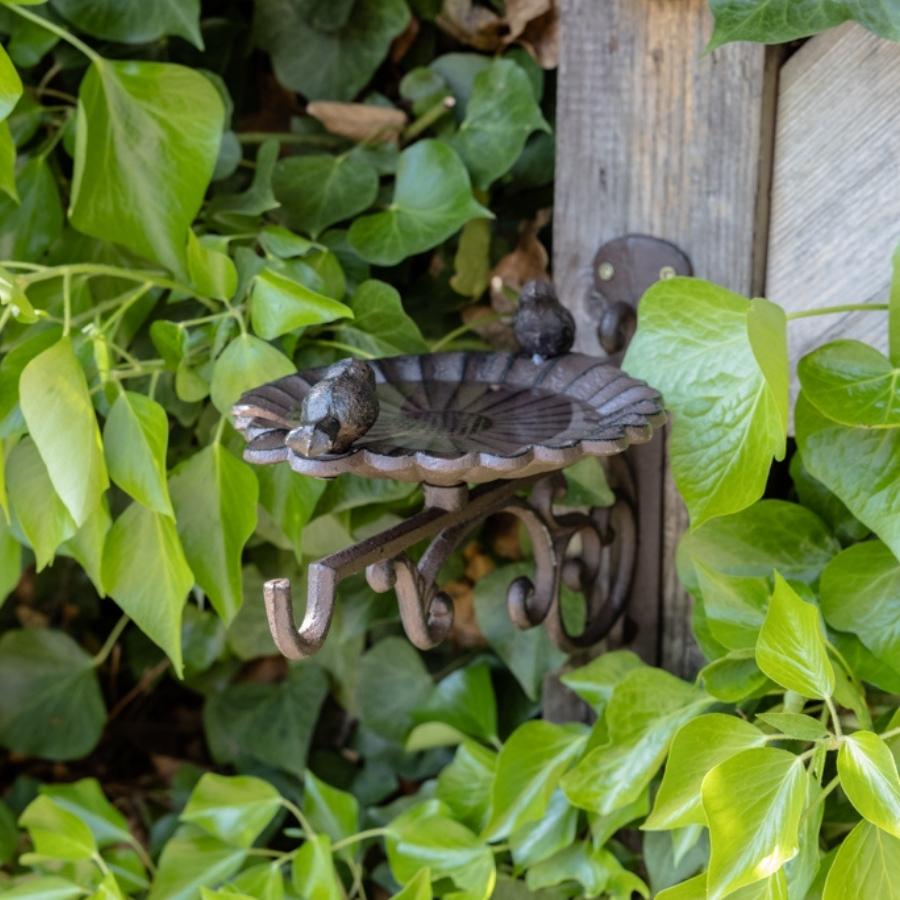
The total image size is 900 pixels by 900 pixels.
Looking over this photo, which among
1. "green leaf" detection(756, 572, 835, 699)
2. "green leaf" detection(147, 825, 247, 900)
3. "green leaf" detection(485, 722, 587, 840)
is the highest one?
"green leaf" detection(756, 572, 835, 699)

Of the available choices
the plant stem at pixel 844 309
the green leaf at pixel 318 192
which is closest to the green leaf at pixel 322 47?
the green leaf at pixel 318 192

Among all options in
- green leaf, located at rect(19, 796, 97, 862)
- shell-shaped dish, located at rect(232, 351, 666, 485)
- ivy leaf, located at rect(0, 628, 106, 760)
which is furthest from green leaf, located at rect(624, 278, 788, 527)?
ivy leaf, located at rect(0, 628, 106, 760)

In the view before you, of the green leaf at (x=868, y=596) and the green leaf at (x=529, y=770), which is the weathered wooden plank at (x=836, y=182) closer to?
the green leaf at (x=868, y=596)

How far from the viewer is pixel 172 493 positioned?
828mm

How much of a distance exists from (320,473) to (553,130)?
0.48 metres

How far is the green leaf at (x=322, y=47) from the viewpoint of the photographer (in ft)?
3.30

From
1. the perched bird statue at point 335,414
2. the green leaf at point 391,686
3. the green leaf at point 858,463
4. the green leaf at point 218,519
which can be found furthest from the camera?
the green leaf at point 391,686

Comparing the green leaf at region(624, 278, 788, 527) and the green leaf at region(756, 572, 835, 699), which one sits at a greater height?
the green leaf at region(624, 278, 788, 527)

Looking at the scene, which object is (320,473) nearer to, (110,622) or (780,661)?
(780,661)

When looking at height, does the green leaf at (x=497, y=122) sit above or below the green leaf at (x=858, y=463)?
above

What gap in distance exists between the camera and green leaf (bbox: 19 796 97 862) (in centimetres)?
91

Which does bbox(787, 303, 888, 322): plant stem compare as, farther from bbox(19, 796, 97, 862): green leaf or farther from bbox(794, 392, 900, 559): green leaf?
bbox(19, 796, 97, 862): green leaf

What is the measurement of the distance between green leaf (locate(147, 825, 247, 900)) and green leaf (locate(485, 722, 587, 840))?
0.67 ft

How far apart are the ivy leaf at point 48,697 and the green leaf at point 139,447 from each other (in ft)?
1.52
